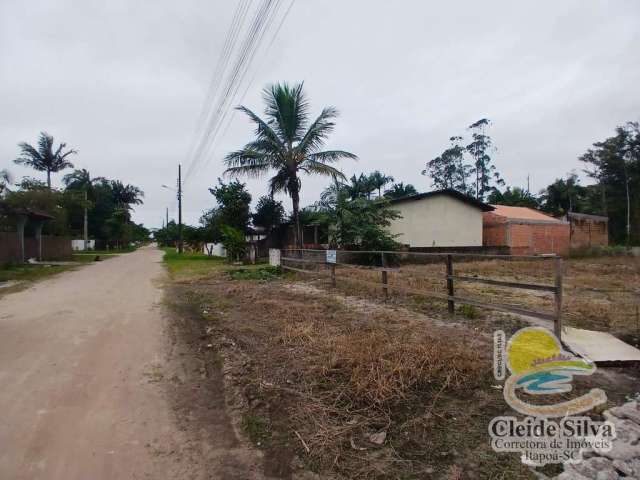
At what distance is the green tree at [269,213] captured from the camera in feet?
75.2

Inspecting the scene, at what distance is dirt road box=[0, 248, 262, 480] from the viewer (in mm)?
2301

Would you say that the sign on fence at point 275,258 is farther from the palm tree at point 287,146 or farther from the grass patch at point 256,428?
the grass patch at point 256,428

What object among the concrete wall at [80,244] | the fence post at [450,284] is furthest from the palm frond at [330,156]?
Result: the concrete wall at [80,244]

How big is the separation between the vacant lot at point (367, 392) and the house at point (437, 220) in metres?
14.3

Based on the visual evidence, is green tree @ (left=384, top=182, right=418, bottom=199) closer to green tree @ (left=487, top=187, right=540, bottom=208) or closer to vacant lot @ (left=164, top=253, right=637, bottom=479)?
green tree @ (left=487, top=187, right=540, bottom=208)

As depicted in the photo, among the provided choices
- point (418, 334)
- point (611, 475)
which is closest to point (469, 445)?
point (611, 475)

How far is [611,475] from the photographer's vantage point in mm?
2057

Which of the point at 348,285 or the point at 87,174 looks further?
the point at 87,174

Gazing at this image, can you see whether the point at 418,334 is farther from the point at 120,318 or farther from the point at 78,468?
the point at 120,318

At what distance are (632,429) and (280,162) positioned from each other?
14093mm

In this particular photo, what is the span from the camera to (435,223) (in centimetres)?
2002

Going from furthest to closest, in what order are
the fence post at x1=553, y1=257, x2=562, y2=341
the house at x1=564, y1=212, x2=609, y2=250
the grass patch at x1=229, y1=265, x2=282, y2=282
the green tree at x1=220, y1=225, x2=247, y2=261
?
1. the house at x1=564, y1=212, x2=609, y2=250
2. the green tree at x1=220, y1=225, x2=247, y2=261
3. the grass patch at x1=229, y1=265, x2=282, y2=282
4. the fence post at x1=553, y1=257, x2=562, y2=341

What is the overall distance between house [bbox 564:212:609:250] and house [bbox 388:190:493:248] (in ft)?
31.6

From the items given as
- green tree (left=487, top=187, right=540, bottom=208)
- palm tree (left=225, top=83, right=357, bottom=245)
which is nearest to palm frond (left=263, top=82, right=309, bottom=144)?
palm tree (left=225, top=83, right=357, bottom=245)
